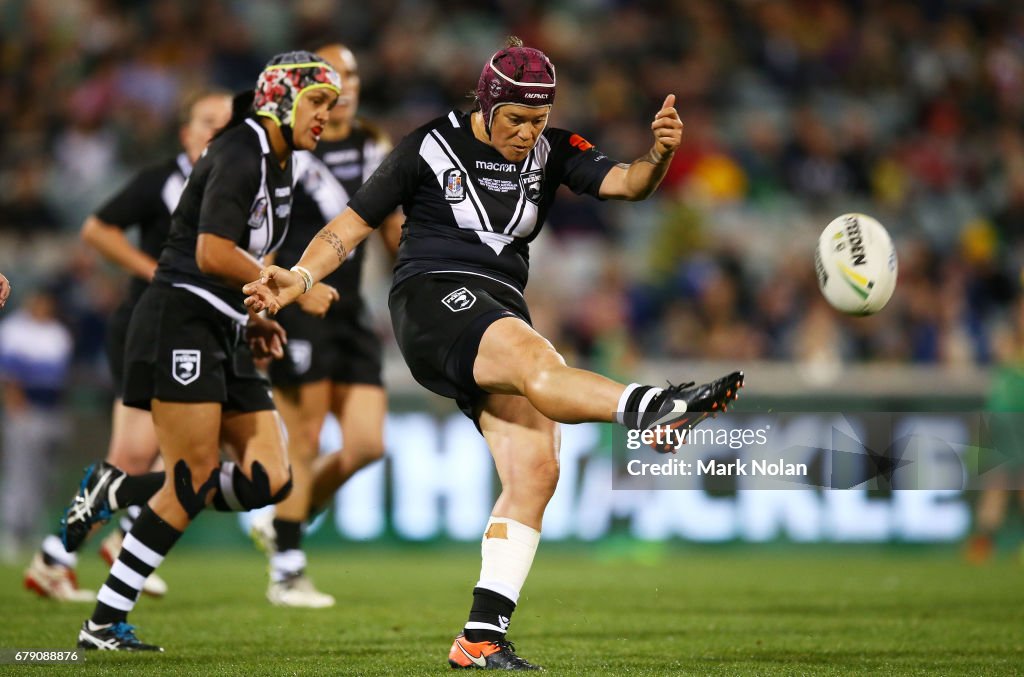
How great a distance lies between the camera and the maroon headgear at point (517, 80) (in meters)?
5.41

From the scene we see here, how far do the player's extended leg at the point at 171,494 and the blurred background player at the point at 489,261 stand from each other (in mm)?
1097

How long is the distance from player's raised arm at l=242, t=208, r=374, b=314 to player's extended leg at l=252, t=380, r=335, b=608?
279 centimetres

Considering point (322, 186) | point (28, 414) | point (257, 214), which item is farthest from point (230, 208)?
point (28, 414)

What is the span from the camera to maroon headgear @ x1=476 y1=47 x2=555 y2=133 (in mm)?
5410

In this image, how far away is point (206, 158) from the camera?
608 cm

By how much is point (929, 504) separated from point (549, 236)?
486 centimetres

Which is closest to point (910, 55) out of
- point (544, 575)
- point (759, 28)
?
point (759, 28)

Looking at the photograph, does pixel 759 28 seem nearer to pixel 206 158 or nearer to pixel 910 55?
pixel 910 55

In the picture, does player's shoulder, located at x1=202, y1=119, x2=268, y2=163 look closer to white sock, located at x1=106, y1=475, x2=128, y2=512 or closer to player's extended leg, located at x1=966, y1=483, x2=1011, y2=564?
white sock, located at x1=106, y1=475, x2=128, y2=512

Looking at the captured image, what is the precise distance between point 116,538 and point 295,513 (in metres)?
1.16

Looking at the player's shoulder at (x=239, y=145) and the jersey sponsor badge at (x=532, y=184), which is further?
the player's shoulder at (x=239, y=145)

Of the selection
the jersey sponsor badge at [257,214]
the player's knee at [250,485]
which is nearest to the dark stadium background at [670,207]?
the player's knee at [250,485]

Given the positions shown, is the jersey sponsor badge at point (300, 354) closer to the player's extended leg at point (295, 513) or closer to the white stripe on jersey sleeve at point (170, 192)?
the player's extended leg at point (295, 513)

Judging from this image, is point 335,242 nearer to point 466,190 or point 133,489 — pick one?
point 466,190
